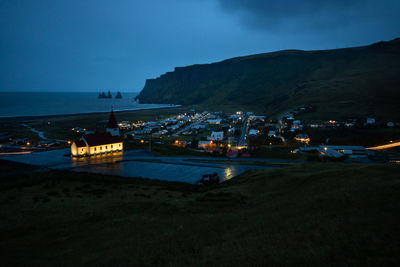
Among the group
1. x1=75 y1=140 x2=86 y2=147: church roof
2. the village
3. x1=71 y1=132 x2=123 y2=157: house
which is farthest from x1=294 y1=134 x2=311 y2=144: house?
x1=75 y1=140 x2=86 y2=147: church roof

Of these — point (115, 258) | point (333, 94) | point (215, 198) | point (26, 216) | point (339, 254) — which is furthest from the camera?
point (333, 94)

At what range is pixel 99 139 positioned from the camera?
48312 mm

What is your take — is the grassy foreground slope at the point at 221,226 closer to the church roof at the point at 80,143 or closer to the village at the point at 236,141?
the church roof at the point at 80,143

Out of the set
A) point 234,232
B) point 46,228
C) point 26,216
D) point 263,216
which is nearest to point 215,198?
point 263,216

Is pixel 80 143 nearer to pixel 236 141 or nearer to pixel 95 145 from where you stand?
pixel 95 145

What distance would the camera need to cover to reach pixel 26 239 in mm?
11000

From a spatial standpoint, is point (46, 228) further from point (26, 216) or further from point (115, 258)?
point (115, 258)

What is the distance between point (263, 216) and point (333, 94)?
132732mm


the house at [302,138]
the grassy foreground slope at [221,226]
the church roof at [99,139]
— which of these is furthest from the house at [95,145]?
the house at [302,138]

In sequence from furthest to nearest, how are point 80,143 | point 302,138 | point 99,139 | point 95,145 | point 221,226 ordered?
point 302,138 < point 99,139 < point 95,145 < point 80,143 < point 221,226

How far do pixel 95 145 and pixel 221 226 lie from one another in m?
42.3

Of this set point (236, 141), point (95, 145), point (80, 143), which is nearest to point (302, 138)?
point (236, 141)

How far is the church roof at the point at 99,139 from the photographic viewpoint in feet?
151

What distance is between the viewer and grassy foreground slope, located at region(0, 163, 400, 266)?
764 cm
